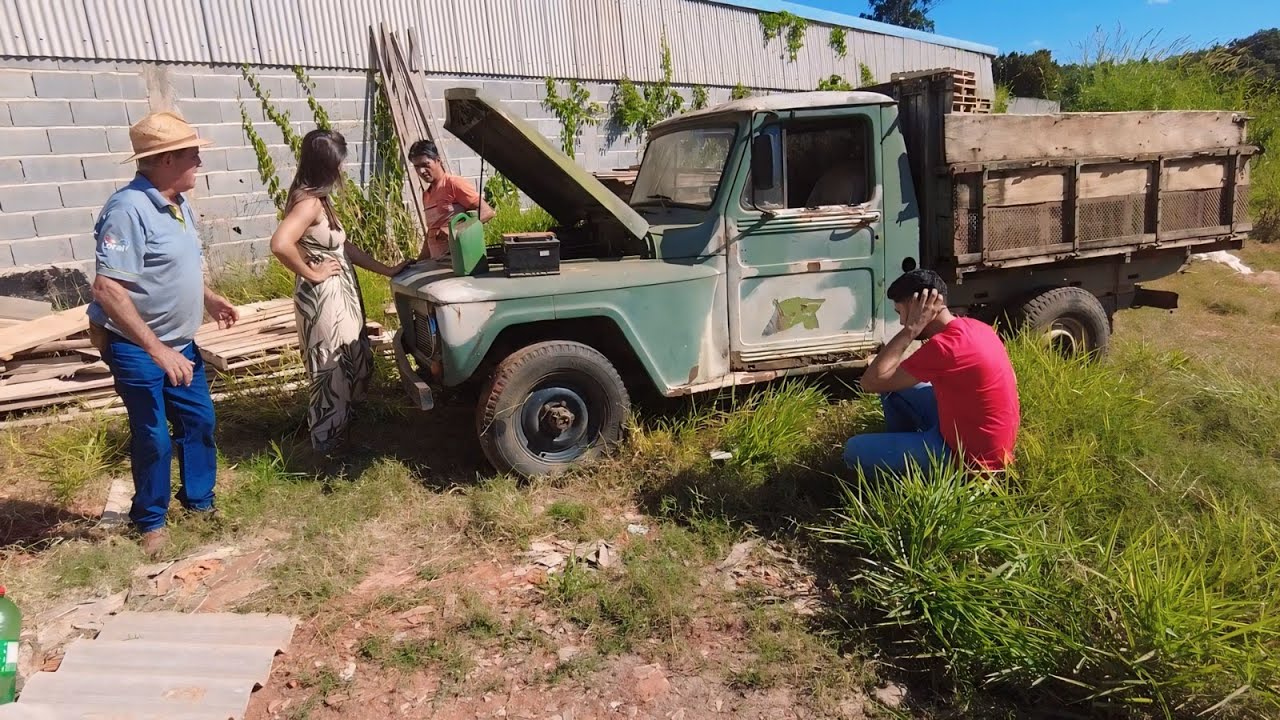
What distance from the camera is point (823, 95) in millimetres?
4230

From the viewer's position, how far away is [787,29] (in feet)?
42.3

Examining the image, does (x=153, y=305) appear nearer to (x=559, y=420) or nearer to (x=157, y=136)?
(x=157, y=136)

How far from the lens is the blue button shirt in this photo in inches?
121

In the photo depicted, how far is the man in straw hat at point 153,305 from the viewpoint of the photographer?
10.1 feet

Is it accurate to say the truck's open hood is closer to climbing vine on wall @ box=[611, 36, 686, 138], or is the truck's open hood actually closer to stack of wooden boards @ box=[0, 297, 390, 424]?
stack of wooden boards @ box=[0, 297, 390, 424]

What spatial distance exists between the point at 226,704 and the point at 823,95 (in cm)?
373

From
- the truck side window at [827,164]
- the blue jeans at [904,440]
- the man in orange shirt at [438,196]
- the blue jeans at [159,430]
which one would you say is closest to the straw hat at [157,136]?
the blue jeans at [159,430]

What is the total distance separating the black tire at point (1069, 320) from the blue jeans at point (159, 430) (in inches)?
174

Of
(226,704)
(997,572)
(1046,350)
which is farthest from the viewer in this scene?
(1046,350)

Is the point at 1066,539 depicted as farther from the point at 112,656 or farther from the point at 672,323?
the point at 112,656

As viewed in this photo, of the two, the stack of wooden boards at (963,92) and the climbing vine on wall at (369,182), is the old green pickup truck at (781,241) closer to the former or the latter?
the stack of wooden boards at (963,92)

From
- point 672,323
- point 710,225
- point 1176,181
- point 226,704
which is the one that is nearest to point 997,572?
point 672,323

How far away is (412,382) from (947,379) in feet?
7.96

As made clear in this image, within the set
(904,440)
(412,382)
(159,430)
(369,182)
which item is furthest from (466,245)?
(369,182)
